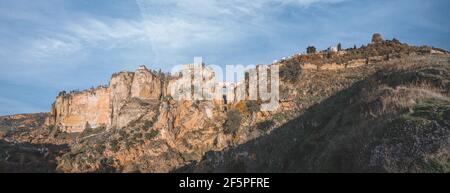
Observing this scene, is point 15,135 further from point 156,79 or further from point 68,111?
point 156,79

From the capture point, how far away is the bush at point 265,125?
41969 millimetres

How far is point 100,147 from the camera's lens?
5969 centimetres

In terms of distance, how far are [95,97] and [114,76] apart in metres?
16.2

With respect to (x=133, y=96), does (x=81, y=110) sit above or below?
below

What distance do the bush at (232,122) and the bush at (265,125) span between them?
3.70 metres

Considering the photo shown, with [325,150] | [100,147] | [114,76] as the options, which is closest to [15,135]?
[114,76]

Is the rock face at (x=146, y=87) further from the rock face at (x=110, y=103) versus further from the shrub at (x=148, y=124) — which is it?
the shrub at (x=148, y=124)

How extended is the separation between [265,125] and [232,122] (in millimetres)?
6969

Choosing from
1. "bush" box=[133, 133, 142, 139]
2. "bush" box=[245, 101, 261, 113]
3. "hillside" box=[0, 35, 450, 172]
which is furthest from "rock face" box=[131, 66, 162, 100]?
"bush" box=[245, 101, 261, 113]

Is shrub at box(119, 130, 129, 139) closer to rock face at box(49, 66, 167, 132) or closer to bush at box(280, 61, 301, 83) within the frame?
rock face at box(49, 66, 167, 132)

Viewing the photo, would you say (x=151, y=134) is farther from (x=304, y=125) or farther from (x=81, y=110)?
(x=81, y=110)

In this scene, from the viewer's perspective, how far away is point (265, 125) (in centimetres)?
4291

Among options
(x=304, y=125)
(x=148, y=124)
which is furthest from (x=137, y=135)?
(x=304, y=125)

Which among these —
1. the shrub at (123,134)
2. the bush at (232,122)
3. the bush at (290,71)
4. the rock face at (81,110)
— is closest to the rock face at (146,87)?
the rock face at (81,110)
